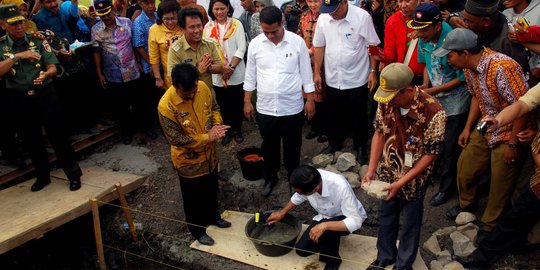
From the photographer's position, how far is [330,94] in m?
6.05

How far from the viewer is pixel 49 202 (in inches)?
219

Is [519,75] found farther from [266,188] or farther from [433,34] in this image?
[266,188]

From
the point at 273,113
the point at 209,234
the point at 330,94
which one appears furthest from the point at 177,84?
the point at 330,94

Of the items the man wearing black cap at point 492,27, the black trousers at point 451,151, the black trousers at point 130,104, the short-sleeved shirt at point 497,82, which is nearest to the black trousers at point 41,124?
the black trousers at point 130,104

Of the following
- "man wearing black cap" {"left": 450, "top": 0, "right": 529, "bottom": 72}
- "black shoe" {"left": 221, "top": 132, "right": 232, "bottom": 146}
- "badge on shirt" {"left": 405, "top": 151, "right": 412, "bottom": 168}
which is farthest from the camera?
"black shoe" {"left": 221, "top": 132, "right": 232, "bottom": 146}

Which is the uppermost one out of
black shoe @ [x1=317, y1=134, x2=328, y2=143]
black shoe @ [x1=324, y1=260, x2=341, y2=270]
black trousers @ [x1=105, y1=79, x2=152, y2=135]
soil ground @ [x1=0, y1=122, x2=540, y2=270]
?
black trousers @ [x1=105, y1=79, x2=152, y2=135]

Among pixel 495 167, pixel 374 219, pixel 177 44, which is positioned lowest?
pixel 374 219

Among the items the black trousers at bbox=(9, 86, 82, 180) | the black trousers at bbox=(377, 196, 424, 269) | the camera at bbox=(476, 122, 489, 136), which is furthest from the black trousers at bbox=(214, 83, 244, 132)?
the camera at bbox=(476, 122, 489, 136)

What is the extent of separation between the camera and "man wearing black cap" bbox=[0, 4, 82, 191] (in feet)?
16.6

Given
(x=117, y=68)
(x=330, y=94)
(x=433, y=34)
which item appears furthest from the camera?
(x=117, y=68)

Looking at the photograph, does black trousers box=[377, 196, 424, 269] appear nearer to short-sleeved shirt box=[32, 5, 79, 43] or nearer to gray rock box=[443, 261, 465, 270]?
gray rock box=[443, 261, 465, 270]

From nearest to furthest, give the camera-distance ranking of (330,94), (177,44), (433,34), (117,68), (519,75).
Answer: (519,75) → (433,34) → (177,44) → (330,94) → (117,68)

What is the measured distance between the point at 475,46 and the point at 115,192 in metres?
4.50

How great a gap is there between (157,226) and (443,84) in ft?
12.7
